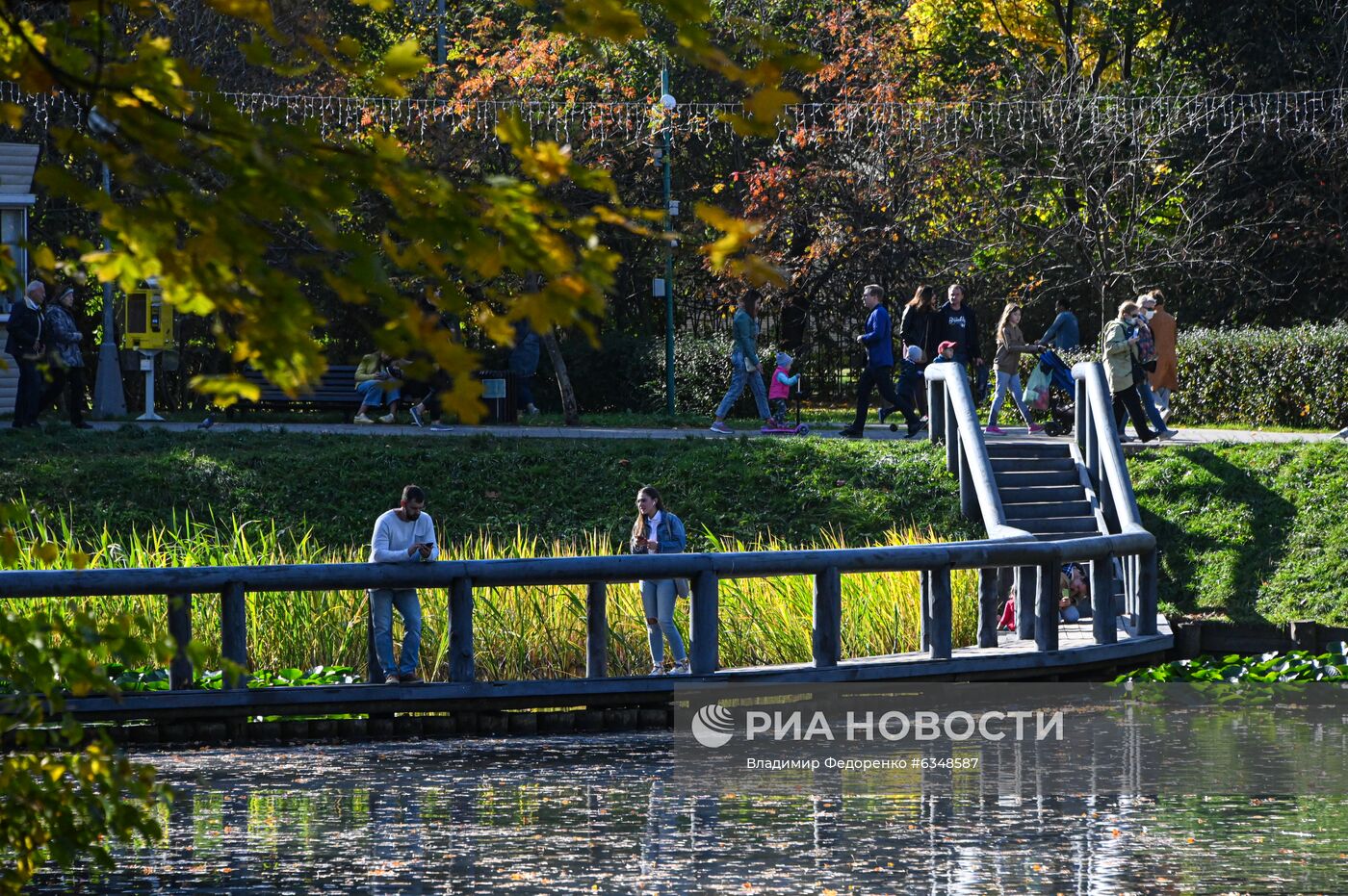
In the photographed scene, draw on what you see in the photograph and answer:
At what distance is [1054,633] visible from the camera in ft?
45.3

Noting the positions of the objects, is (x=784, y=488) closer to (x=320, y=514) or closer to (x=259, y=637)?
(x=320, y=514)

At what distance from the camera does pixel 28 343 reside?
2178cm

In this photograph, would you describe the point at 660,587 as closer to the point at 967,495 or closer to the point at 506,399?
the point at 967,495

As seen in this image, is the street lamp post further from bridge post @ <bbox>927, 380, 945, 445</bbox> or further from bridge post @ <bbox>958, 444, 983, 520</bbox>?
bridge post @ <bbox>958, 444, 983, 520</bbox>

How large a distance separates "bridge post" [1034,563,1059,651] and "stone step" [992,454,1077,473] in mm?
5983

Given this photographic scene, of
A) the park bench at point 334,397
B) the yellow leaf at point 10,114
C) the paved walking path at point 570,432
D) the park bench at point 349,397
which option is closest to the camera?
the yellow leaf at point 10,114

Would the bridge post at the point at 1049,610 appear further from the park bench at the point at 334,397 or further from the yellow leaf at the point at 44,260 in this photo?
the park bench at the point at 334,397

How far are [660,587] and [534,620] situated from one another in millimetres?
1204

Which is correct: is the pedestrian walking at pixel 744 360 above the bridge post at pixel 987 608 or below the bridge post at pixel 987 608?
above

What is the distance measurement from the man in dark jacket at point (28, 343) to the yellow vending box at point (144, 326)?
7.14 feet

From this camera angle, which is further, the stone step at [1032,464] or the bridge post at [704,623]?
the stone step at [1032,464]

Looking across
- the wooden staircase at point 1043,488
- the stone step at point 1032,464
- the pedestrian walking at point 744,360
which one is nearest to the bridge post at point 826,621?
the wooden staircase at point 1043,488

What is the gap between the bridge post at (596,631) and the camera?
12578 mm

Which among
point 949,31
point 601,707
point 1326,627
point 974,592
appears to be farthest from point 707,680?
point 949,31
